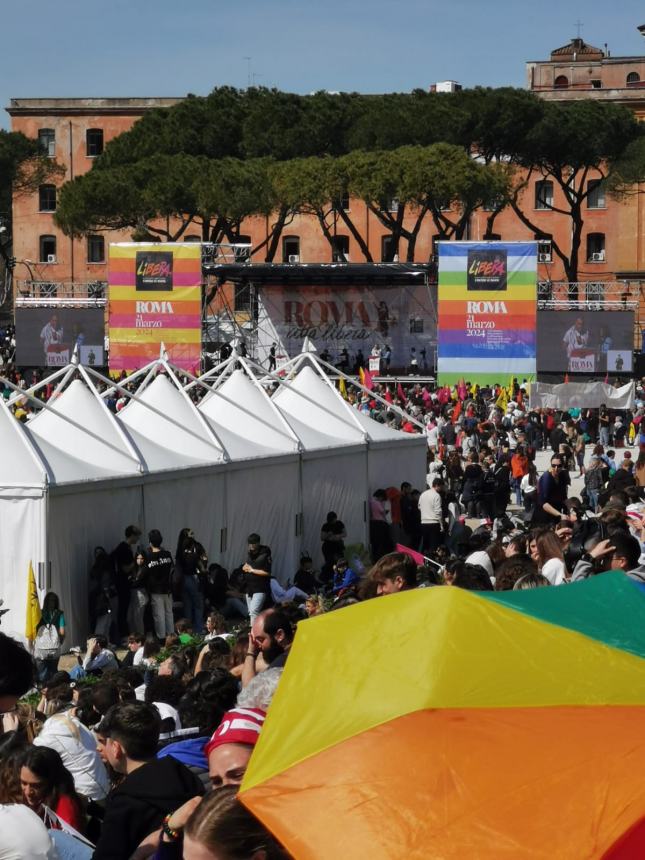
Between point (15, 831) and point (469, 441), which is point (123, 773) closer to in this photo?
point (15, 831)

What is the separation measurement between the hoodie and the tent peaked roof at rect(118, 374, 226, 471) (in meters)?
10.9

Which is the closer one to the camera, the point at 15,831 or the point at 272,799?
the point at 272,799

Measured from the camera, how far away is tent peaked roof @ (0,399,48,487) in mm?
14109

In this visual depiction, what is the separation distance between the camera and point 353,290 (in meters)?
48.1

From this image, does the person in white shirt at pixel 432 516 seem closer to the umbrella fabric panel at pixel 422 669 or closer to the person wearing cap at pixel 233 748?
the umbrella fabric panel at pixel 422 669

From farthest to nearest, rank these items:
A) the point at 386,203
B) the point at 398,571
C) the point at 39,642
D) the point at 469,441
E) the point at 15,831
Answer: the point at 386,203 → the point at 469,441 → the point at 39,642 → the point at 398,571 → the point at 15,831

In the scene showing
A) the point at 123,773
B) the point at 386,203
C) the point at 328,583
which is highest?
the point at 386,203

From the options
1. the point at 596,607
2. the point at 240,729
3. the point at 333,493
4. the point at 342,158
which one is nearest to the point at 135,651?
the point at 596,607

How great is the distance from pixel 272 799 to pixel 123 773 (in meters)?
1.54

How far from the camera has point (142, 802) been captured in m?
4.68

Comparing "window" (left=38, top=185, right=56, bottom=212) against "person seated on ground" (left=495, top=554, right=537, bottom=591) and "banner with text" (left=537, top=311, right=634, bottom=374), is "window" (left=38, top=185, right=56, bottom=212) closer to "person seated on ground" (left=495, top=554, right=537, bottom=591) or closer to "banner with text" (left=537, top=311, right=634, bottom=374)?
"banner with text" (left=537, top=311, right=634, bottom=374)

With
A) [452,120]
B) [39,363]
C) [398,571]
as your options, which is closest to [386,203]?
[452,120]

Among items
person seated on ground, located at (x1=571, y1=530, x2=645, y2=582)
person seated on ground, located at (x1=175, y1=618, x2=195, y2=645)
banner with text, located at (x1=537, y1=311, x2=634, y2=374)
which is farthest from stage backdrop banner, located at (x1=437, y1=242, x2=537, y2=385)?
person seated on ground, located at (x1=571, y1=530, x2=645, y2=582)

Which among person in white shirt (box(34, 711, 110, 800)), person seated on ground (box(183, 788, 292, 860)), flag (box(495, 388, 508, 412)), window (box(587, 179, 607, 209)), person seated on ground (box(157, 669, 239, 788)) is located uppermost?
window (box(587, 179, 607, 209))
